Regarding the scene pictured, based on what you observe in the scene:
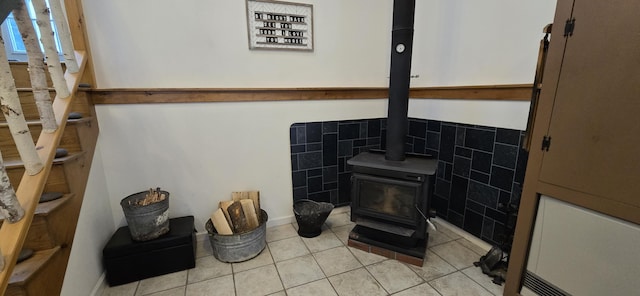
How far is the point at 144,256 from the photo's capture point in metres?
1.75

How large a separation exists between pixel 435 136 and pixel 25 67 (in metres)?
3.02

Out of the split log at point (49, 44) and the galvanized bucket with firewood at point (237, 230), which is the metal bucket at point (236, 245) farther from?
the split log at point (49, 44)

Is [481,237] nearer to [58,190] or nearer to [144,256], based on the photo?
[144,256]

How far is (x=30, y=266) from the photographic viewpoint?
1078mm

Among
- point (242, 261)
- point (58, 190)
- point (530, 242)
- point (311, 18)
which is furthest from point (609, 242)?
point (58, 190)

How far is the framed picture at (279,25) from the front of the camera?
6.90ft

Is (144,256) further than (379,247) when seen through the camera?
No

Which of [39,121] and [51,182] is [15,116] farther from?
[39,121]

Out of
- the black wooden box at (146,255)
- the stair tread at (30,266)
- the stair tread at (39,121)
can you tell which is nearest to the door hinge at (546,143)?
the black wooden box at (146,255)

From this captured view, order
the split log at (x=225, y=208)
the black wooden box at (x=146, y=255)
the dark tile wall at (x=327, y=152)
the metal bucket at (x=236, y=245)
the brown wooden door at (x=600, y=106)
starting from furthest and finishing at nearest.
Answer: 1. the dark tile wall at (x=327, y=152)
2. the split log at (x=225, y=208)
3. the metal bucket at (x=236, y=245)
4. the black wooden box at (x=146, y=255)
5. the brown wooden door at (x=600, y=106)

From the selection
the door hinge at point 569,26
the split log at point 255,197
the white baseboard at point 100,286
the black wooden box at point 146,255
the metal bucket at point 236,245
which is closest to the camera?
the door hinge at point 569,26

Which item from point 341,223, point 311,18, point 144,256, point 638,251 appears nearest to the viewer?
point 638,251

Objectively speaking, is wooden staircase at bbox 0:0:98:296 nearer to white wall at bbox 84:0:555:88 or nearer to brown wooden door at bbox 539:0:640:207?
white wall at bbox 84:0:555:88

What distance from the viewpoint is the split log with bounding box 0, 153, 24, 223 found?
0.90 meters
